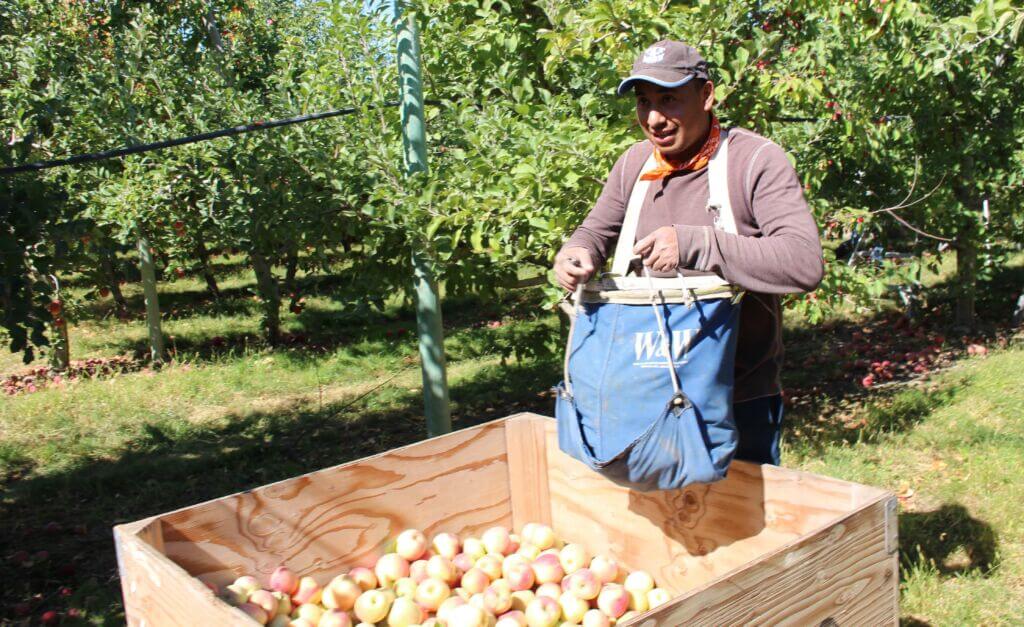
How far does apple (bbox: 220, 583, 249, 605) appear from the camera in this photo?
1994mm

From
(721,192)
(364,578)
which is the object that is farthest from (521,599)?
(721,192)

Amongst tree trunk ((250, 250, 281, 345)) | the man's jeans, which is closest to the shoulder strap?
the man's jeans

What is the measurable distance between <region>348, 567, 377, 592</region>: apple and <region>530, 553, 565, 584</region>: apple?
426 millimetres

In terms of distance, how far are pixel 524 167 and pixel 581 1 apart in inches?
50.6

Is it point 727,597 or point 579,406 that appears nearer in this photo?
point 727,597

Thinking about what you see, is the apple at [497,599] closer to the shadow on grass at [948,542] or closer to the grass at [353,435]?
the grass at [353,435]

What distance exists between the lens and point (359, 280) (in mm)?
4797

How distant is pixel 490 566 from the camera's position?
2344 mm

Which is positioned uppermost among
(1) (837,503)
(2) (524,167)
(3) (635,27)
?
(3) (635,27)

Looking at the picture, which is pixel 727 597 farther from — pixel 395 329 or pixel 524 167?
pixel 395 329

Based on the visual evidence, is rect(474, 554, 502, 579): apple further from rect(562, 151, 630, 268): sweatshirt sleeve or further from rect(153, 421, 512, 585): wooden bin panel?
rect(562, 151, 630, 268): sweatshirt sleeve

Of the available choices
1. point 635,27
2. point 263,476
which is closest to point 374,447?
point 263,476

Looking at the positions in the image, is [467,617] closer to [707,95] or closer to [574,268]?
[574,268]

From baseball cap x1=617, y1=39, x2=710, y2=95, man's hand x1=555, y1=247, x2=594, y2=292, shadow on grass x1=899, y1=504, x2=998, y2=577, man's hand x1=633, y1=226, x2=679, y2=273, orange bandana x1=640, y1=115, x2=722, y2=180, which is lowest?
shadow on grass x1=899, y1=504, x2=998, y2=577
